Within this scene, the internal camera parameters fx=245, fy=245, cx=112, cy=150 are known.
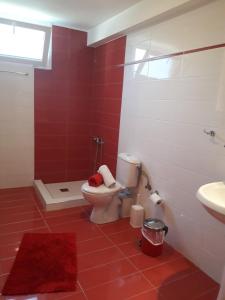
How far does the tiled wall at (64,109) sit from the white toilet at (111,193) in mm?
1142

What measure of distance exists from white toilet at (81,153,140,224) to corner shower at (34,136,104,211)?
1.42ft

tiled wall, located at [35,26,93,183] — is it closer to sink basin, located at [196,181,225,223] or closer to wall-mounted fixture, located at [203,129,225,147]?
wall-mounted fixture, located at [203,129,225,147]

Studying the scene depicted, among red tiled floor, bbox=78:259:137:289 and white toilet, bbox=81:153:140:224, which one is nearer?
red tiled floor, bbox=78:259:137:289

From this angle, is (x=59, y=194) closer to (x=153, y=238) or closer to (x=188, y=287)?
(x=153, y=238)

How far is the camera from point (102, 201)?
269 centimetres

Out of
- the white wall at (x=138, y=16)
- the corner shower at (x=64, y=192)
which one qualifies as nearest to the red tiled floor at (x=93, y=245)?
the corner shower at (x=64, y=192)

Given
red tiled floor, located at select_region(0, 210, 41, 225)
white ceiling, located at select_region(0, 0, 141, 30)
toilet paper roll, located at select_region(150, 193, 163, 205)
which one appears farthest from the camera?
red tiled floor, located at select_region(0, 210, 41, 225)

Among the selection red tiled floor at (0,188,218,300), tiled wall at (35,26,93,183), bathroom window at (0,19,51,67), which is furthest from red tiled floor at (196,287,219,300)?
bathroom window at (0,19,51,67)

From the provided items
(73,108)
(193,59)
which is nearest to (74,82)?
(73,108)

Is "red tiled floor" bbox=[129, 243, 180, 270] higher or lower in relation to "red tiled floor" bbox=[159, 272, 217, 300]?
higher

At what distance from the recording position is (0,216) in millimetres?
2770

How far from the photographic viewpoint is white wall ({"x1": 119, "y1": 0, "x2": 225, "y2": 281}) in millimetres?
1907

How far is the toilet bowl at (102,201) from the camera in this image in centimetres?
265

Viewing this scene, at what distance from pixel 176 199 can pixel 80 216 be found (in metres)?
1.20
